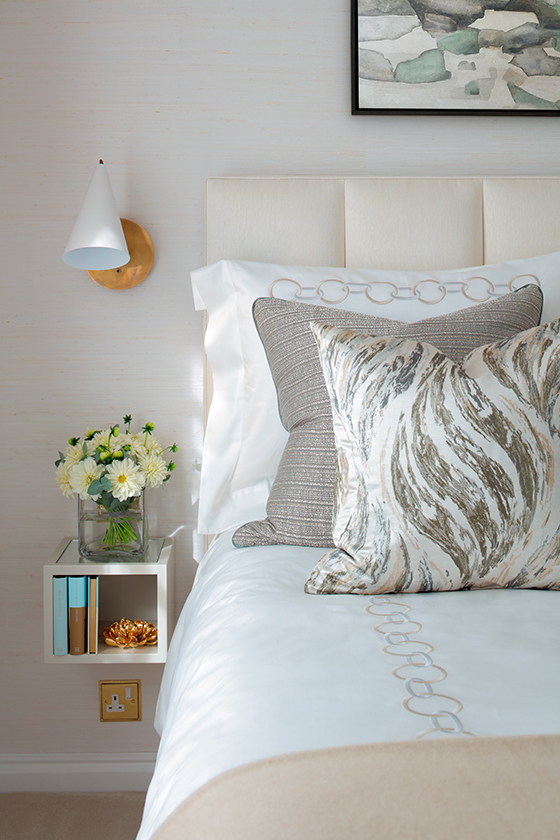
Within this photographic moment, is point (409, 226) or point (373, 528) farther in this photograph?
point (409, 226)

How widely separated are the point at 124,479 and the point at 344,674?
891mm

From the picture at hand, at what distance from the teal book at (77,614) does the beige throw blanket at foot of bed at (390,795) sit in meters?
1.04

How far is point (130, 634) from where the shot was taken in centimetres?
148

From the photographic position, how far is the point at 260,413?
1.28 meters

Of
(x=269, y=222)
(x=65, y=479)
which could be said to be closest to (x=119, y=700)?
(x=65, y=479)

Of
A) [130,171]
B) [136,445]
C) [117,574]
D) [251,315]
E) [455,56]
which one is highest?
[455,56]

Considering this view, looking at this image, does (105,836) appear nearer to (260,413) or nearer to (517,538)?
(260,413)

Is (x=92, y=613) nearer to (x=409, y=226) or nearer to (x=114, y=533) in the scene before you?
(x=114, y=533)

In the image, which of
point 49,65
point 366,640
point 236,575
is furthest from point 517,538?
point 49,65

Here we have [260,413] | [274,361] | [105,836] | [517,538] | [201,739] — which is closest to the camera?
[201,739]

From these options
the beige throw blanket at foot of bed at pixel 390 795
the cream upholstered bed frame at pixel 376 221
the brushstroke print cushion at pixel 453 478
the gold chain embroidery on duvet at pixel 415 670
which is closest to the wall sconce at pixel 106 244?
the cream upholstered bed frame at pixel 376 221

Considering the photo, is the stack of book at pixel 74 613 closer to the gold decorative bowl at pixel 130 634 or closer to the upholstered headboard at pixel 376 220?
the gold decorative bowl at pixel 130 634

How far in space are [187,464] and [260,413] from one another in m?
0.45

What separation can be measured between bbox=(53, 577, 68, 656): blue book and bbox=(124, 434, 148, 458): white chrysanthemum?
13.0 inches
